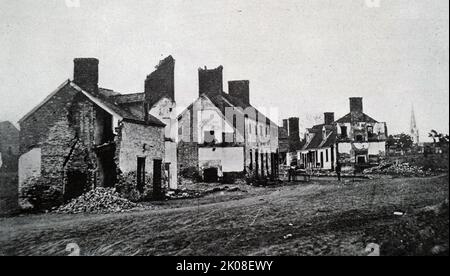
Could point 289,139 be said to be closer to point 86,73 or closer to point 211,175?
point 211,175

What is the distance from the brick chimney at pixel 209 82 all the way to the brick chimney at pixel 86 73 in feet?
22.4

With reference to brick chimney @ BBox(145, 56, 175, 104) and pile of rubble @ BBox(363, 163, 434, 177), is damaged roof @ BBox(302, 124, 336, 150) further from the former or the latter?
brick chimney @ BBox(145, 56, 175, 104)

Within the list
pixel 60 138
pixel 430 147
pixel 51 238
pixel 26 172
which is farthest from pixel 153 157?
pixel 430 147

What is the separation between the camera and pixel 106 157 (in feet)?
44.9

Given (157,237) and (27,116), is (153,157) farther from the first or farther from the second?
(157,237)

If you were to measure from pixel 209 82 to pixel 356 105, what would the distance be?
10.8m

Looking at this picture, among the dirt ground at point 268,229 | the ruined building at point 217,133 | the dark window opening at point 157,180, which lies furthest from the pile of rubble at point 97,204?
the ruined building at point 217,133

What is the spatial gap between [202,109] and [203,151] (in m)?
2.65

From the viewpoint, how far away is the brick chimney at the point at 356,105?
9.65 m

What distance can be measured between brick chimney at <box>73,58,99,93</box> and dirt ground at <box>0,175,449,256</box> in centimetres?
580

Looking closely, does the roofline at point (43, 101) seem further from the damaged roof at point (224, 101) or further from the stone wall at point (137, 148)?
the damaged roof at point (224, 101)

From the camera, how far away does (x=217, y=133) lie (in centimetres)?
1894
